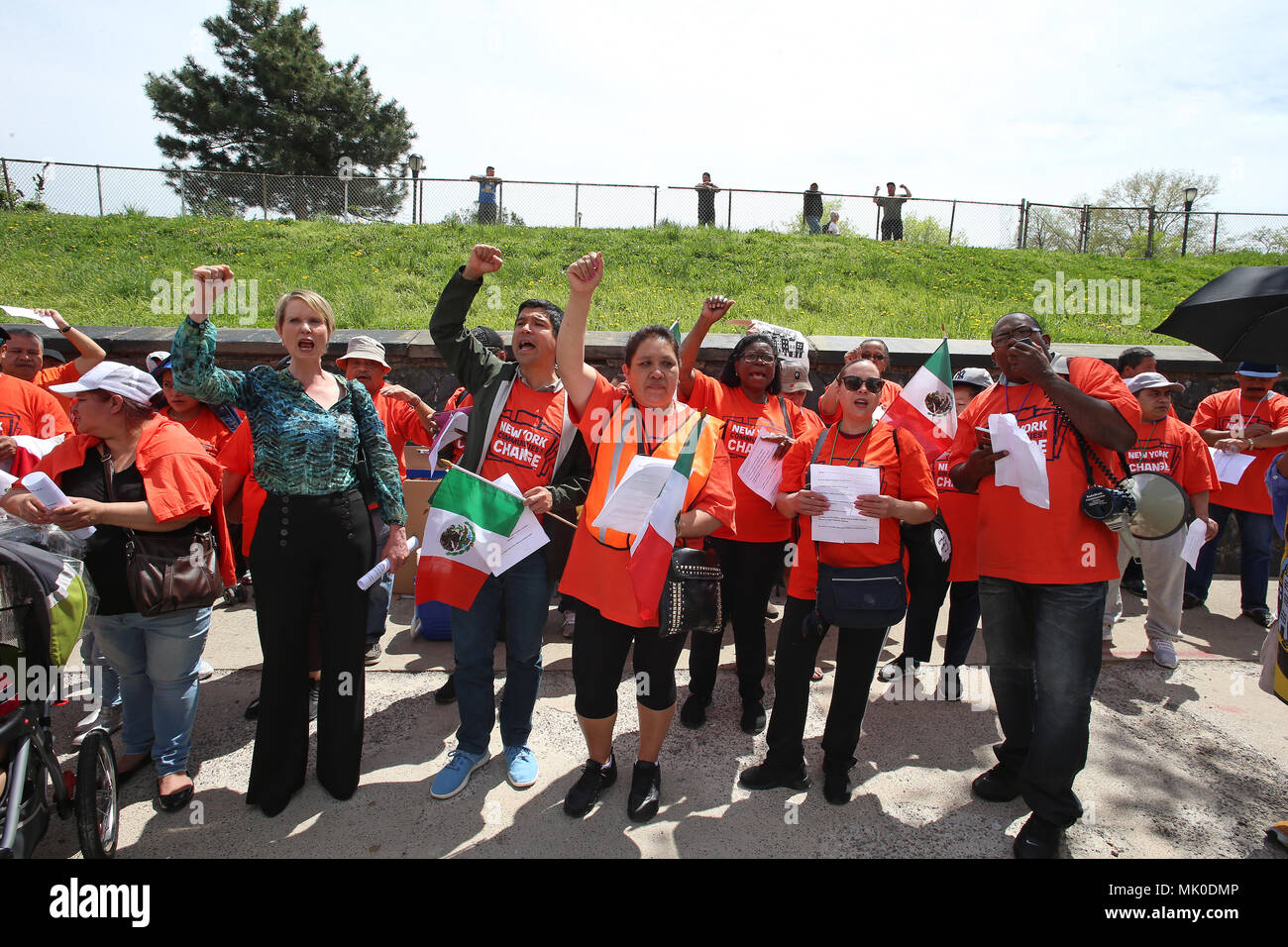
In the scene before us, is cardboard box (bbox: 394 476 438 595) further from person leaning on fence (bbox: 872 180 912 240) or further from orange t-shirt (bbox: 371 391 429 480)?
person leaning on fence (bbox: 872 180 912 240)

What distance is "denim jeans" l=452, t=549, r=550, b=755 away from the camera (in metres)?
3.41

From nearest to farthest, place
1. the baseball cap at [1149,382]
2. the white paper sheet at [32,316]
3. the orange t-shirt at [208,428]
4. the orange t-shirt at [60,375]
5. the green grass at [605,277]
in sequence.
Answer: the white paper sheet at [32,316]
the orange t-shirt at [208,428]
the baseball cap at [1149,382]
the orange t-shirt at [60,375]
the green grass at [605,277]

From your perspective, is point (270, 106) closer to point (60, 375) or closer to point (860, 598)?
point (60, 375)

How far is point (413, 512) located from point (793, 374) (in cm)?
356

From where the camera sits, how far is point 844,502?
10.5ft

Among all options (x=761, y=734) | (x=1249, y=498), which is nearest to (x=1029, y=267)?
(x=1249, y=498)

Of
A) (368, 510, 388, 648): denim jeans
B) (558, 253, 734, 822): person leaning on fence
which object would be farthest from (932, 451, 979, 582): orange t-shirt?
(368, 510, 388, 648): denim jeans

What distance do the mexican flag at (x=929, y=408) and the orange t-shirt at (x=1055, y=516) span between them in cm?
37

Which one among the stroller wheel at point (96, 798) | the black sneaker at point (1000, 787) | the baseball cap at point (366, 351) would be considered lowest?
the black sneaker at point (1000, 787)

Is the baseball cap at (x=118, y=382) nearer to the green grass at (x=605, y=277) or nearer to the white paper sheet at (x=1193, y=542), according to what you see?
the white paper sheet at (x=1193, y=542)

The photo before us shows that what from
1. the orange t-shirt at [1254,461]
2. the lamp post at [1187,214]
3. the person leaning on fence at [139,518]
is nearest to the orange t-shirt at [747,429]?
the person leaning on fence at [139,518]

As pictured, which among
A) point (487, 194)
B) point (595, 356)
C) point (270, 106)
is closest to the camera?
point (595, 356)

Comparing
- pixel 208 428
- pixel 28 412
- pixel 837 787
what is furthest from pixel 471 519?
pixel 28 412

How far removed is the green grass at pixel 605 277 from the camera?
11.0m
